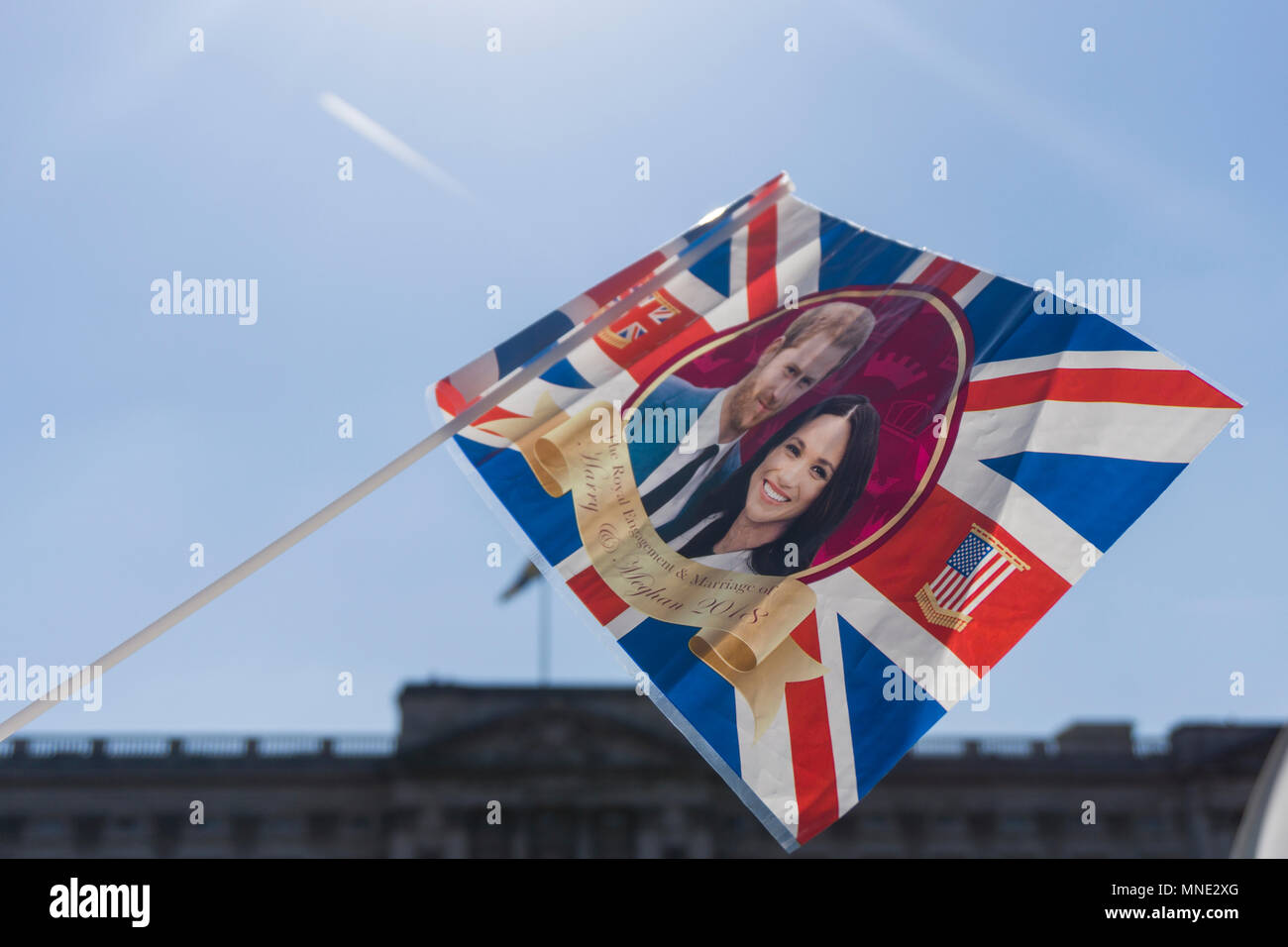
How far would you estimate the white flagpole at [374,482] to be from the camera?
15.4ft

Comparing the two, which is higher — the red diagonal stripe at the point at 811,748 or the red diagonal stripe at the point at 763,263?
the red diagonal stripe at the point at 763,263

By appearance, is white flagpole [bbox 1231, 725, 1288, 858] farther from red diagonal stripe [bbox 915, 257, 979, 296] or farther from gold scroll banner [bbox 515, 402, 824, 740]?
red diagonal stripe [bbox 915, 257, 979, 296]

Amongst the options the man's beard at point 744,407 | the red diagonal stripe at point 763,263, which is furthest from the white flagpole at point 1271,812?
the red diagonal stripe at point 763,263

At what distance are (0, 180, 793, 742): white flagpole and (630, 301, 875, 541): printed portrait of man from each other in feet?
2.02

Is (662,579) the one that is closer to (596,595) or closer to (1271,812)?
(596,595)

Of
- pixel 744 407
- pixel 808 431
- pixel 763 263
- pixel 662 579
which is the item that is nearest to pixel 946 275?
pixel 763 263

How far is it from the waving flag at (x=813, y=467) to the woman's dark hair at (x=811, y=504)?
0.4 inches

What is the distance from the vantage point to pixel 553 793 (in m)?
54.6

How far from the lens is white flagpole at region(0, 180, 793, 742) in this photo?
4.70 meters

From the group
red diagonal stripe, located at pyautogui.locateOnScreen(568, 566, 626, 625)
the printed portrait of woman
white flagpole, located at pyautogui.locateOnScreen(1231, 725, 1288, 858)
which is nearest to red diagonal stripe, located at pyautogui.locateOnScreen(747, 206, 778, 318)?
the printed portrait of woman

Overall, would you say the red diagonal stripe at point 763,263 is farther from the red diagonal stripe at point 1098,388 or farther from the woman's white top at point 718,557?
the woman's white top at point 718,557
